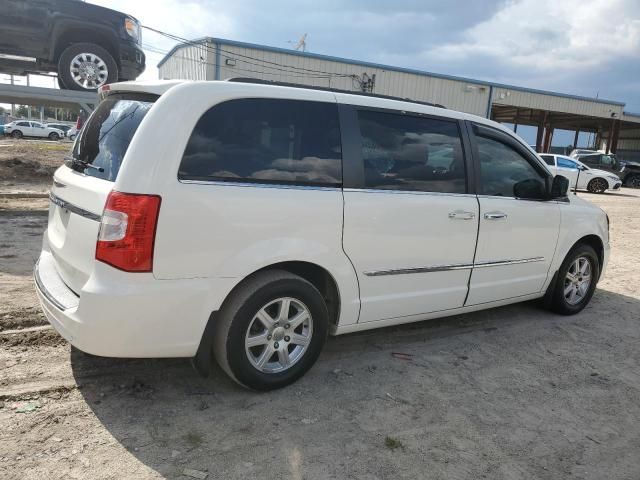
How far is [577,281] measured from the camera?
5.05 meters

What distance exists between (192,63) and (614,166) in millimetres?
20563

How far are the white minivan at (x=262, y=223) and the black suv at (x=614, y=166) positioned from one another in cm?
2280

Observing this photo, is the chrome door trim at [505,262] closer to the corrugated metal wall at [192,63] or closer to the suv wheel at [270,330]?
the suv wheel at [270,330]

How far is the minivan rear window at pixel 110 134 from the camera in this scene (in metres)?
2.80

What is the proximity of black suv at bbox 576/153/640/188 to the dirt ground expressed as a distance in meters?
22.4

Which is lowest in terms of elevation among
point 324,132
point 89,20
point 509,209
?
point 509,209

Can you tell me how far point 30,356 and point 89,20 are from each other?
629cm

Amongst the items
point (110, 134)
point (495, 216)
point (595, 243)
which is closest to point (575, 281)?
point (595, 243)

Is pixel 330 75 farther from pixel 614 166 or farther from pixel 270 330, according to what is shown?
pixel 270 330

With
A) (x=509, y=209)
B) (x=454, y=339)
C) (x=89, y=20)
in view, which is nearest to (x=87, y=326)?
(x=454, y=339)

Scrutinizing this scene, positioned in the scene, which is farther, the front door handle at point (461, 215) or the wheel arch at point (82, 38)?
the wheel arch at point (82, 38)

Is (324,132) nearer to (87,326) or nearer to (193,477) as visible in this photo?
(87,326)

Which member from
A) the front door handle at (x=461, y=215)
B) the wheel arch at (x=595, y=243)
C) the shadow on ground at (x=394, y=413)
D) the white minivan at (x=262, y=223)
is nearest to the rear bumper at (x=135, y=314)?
Result: the white minivan at (x=262, y=223)

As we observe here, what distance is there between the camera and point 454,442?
279 centimetres
